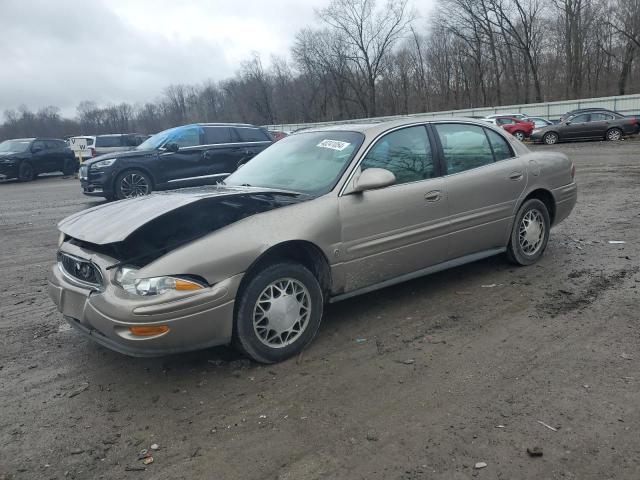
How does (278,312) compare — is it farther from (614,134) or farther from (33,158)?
(614,134)

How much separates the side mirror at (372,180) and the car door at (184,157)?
339 inches

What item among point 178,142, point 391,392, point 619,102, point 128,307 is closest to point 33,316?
point 128,307

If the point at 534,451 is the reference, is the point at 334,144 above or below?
above

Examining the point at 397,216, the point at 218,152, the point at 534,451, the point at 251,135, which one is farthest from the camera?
the point at 251,135

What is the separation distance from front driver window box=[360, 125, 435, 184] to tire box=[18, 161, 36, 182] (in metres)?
21.2

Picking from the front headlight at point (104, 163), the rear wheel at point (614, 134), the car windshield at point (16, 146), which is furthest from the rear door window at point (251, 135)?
the rear wheel at point (614, 134)

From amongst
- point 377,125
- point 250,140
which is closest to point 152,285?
point 377,125

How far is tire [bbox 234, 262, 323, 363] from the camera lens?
3.51 m

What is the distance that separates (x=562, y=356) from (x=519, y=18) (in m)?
61.7

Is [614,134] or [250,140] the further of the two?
[614,134]

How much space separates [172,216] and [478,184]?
284 cm

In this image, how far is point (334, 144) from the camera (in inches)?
179

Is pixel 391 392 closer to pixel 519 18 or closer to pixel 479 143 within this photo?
pixel 479 143

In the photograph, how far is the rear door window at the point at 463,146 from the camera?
4.87m
